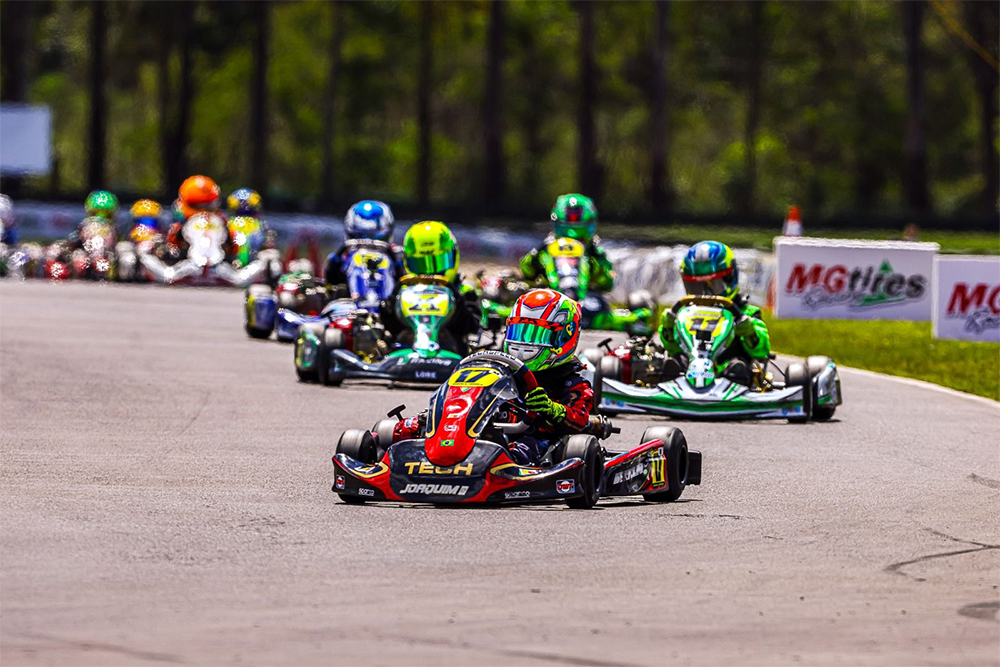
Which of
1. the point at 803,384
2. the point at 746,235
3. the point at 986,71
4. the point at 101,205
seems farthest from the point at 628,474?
the point at 986,71

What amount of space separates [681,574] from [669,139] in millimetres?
71181

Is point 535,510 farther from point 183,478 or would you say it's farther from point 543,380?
point 183,478

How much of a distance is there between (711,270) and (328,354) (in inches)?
138

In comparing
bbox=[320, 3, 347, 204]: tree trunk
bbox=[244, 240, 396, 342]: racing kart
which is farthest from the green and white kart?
bbox=[320, 3, 347, 204]: tree trunk

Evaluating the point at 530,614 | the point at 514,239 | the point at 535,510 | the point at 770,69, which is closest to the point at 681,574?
the point at 530,614

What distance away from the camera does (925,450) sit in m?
12.9

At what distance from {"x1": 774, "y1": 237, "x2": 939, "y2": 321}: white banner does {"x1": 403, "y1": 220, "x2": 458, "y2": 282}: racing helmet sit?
852 cm

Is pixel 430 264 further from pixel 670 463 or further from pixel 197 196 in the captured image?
pixel 197 196

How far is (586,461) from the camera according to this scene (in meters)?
9.81

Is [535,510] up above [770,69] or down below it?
below

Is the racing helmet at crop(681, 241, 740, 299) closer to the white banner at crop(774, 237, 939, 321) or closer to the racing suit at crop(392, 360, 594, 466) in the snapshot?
the racing suit at crop(392, 360, 594, 466)

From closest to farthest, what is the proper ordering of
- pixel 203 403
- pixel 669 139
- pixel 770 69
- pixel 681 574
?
pixel 681 574 → pixel 203 403 → pixel 770 69 → pixel 669 139

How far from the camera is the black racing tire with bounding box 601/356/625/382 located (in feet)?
49.2

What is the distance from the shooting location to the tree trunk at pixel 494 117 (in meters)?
51.9
